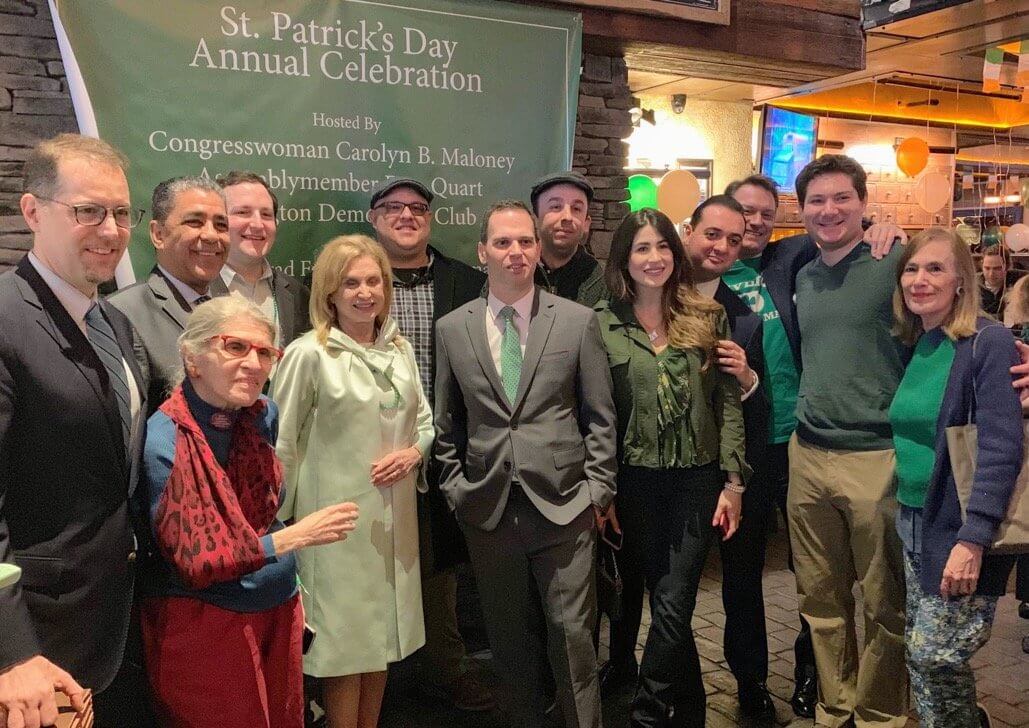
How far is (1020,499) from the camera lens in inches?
93.0

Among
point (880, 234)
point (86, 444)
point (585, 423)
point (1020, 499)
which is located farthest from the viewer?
point (880, 234)

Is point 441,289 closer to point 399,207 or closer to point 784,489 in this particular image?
point 399,207

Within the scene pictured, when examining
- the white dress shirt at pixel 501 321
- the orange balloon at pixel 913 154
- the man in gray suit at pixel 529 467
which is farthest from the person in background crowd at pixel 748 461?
the orange balloon at pixel 913 154

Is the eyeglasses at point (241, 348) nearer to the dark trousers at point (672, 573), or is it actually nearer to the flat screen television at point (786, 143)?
the dark trousers at point (672, 573)

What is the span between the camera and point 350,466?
8.59ft

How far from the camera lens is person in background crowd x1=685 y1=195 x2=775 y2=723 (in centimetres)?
314

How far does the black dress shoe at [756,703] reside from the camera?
322 centimetres

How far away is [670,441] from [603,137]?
220cm

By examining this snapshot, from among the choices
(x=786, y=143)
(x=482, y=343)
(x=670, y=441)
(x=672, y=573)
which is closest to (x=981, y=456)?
(x=670, y=441)

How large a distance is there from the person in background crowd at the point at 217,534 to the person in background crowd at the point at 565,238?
5.32ft

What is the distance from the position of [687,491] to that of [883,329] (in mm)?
955

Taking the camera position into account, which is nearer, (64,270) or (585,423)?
(64,270)

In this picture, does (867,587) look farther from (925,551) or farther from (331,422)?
(331,422)

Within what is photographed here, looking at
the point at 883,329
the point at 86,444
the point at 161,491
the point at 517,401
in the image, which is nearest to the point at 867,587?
the point at 883,329
